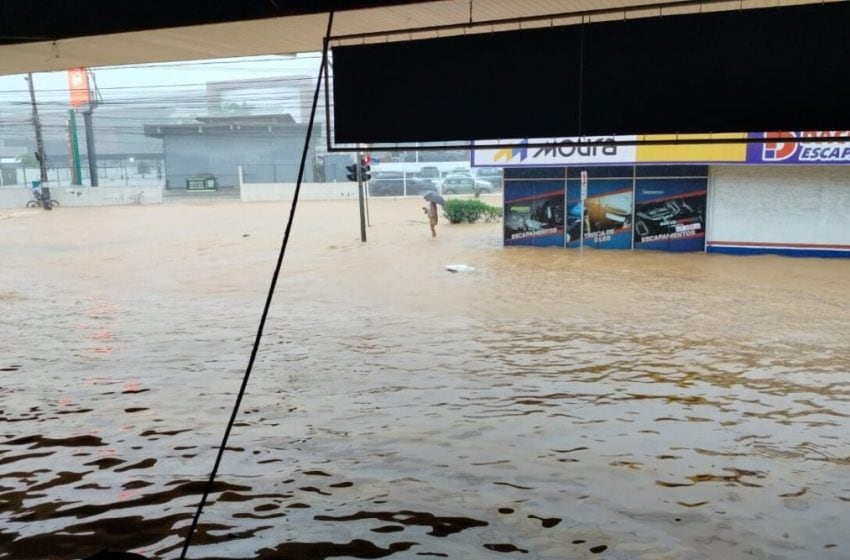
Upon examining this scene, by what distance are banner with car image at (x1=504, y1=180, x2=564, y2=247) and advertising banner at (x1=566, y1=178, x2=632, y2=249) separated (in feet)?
1.11

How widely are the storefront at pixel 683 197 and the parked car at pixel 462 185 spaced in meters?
23.4

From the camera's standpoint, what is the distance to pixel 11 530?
4.10 meters

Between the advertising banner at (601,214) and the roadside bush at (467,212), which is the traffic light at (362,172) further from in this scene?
the advertising banner at (601,214)

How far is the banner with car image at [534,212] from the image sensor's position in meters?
20.6

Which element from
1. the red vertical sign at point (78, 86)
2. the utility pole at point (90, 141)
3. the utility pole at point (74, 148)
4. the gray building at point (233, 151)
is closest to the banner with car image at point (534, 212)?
the gray building at point (233, 151)

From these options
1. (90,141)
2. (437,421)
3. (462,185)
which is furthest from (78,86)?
(437,421)

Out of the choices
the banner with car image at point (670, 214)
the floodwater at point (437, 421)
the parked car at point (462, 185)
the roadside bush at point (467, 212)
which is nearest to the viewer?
the floodwater at point (437, 421)

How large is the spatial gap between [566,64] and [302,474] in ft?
12.9

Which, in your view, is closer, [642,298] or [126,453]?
[126,453]

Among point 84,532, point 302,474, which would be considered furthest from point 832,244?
point 84,532

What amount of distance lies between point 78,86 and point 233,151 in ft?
35.3

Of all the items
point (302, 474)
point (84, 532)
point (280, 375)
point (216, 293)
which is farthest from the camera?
point (216, 293)

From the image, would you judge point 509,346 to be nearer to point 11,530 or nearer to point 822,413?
point 822,413

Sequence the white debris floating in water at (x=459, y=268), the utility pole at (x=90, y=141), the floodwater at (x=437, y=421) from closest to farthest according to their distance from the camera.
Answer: the floodwater at (x=437, y=421), the white debris floating in water at (x=459, y=268), the utility pole at (x=90, y=141)
